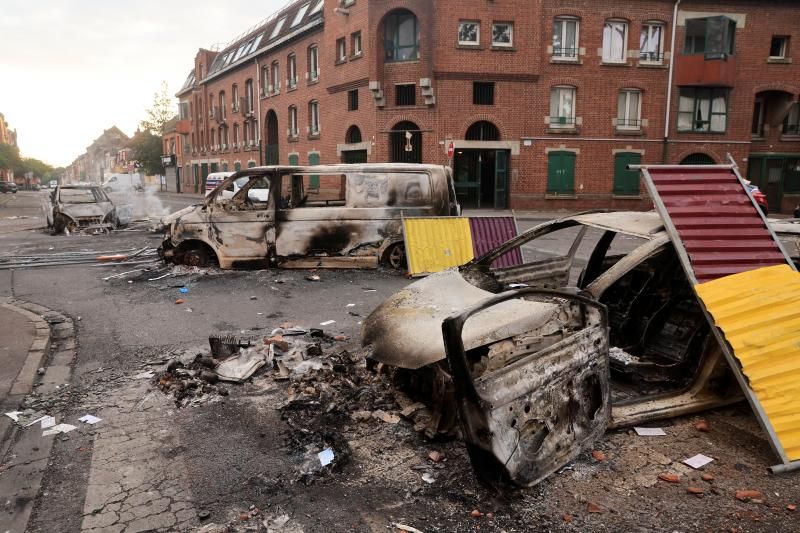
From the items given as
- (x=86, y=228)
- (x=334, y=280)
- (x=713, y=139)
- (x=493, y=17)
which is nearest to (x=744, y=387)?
(x=334, y=280)

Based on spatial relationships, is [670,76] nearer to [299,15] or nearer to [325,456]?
[299,15]

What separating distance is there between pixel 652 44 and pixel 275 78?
22787 millimetres

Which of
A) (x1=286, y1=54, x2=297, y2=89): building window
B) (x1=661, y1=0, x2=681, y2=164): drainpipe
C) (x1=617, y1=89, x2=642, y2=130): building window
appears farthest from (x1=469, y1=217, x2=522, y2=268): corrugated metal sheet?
(x1=286, y1=54, x2=297, y2=89): building window

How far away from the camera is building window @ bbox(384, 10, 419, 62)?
2550 cm

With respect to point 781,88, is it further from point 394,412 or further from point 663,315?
point 394,412

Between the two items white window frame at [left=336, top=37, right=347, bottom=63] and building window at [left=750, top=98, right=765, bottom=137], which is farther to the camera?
building window at [left=750, top=98, right=765, bottom=137]

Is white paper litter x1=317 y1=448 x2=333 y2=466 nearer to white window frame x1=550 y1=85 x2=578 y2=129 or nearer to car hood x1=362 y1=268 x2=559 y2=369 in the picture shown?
car hood x1=362 y1=268 x2=559 y2=369

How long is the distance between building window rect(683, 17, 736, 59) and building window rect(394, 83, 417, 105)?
13.1m

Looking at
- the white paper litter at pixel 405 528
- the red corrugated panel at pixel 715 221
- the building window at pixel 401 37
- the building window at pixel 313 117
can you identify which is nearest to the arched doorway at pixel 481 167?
the building window at pixel 401 37

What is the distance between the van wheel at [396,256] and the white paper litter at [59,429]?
688 cm

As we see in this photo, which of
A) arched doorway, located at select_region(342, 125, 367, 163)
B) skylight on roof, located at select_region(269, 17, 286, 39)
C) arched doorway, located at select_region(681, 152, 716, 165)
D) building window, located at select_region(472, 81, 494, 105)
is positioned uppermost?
skylight on roof, located at select_region(269, 17, 286, 39)

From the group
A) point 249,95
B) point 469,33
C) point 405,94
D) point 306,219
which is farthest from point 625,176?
point 249,95

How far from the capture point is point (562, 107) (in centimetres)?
2602

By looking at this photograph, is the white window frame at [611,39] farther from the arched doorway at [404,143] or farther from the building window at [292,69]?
the building window at [292,69]
